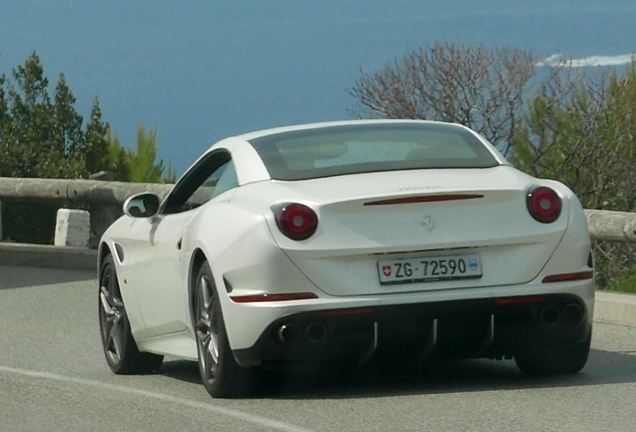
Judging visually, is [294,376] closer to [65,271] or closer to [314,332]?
[314,332]

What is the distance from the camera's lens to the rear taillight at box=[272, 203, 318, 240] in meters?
7.69

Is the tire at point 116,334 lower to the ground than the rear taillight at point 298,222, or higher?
lower

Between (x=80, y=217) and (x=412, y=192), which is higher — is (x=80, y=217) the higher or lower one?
the lower one

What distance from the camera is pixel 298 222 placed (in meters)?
7.70

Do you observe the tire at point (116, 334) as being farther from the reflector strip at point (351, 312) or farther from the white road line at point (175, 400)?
the reflector strip at point (351, 312)

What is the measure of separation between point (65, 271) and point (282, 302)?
9941mm

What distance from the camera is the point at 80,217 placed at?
98.0 feet

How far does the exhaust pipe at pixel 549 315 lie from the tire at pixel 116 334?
2729mm

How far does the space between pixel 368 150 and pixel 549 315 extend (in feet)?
4.13

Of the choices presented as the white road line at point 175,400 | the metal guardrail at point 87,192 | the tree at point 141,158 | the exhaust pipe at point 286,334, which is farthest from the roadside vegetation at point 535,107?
the exhaust pipe at point 286,334

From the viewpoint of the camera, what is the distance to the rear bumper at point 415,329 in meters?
7.71

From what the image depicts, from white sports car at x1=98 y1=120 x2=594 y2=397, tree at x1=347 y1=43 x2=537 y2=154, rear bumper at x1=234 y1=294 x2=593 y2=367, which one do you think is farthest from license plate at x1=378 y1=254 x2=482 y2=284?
tree at x1=347 y1=43 x2=537 y2=154

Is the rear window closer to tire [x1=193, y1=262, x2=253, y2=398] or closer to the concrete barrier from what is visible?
tire [x1=193, y1=262, x2=253, y2=398]

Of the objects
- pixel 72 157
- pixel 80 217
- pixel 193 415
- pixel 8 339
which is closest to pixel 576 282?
pixel 193 415
